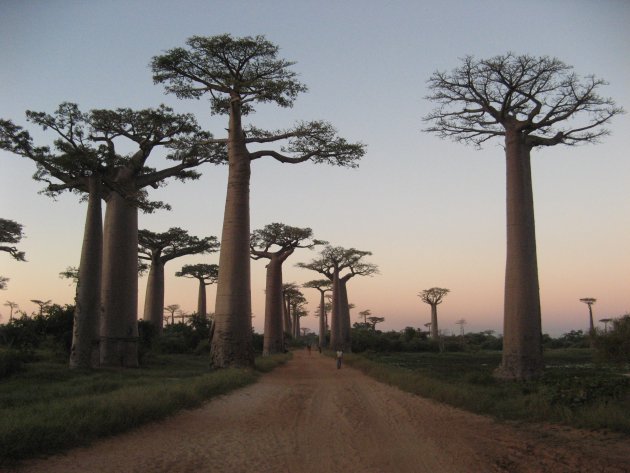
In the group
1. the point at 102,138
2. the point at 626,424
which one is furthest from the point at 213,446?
the point at 102,138

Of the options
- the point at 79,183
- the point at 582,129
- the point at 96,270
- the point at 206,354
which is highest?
the point at 582,129

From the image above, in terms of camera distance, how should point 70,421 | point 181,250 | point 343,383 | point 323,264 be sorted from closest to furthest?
point 70,421
point 343,383
point 181,250
point 323,264

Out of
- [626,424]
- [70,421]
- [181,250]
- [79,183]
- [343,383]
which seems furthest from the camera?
[181,250]

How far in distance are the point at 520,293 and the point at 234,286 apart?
7.22 metres

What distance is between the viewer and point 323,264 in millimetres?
38000

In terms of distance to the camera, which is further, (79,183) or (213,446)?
(79,183)

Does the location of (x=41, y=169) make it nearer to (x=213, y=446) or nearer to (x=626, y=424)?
(x=213, y=446)

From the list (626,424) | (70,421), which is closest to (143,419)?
(70,421)

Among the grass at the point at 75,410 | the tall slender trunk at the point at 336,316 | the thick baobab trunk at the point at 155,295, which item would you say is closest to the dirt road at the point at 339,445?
the grass at the point at 75,410

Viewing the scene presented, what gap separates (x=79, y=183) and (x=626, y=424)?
13604 mm

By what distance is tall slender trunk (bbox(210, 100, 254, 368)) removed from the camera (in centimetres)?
1409

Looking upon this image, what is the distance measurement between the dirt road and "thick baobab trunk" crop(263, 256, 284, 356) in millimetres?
20413

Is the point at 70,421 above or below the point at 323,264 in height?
below

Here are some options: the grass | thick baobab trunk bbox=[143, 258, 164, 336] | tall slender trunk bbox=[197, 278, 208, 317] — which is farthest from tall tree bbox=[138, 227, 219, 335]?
the grass
